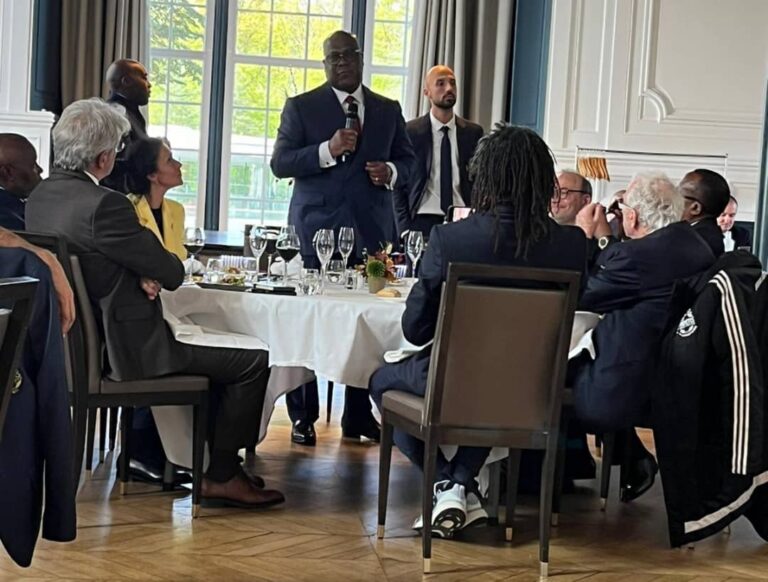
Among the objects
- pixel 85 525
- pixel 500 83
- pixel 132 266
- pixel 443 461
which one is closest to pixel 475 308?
pixel 443 461

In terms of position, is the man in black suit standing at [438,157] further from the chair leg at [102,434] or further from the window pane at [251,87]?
the window pane at [251,87]

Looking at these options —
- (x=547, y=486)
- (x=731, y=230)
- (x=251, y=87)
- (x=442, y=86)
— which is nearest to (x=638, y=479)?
(x=547, y=486)

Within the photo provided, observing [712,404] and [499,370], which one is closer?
[499,370]

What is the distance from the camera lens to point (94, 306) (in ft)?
11.5

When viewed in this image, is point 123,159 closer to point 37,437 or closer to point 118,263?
point 118,263

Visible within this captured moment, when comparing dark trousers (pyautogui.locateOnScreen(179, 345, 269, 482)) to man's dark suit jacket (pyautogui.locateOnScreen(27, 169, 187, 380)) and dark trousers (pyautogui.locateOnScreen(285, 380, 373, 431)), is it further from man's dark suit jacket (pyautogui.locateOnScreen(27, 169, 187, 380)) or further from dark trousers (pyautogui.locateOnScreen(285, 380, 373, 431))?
dark trousers (pyautogui.locateOnScreen(285, 380, 373, 431))

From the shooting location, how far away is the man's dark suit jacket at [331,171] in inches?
201

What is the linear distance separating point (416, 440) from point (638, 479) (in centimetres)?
97

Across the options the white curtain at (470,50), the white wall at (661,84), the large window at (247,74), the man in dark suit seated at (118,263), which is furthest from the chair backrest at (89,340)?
the large window at (247,74)

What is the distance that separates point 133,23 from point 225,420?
5528mm

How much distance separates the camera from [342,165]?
202 inches

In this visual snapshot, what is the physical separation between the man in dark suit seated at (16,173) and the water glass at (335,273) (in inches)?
42.1

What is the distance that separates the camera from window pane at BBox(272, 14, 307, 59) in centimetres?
921

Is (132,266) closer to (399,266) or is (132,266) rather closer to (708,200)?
(399,266)
